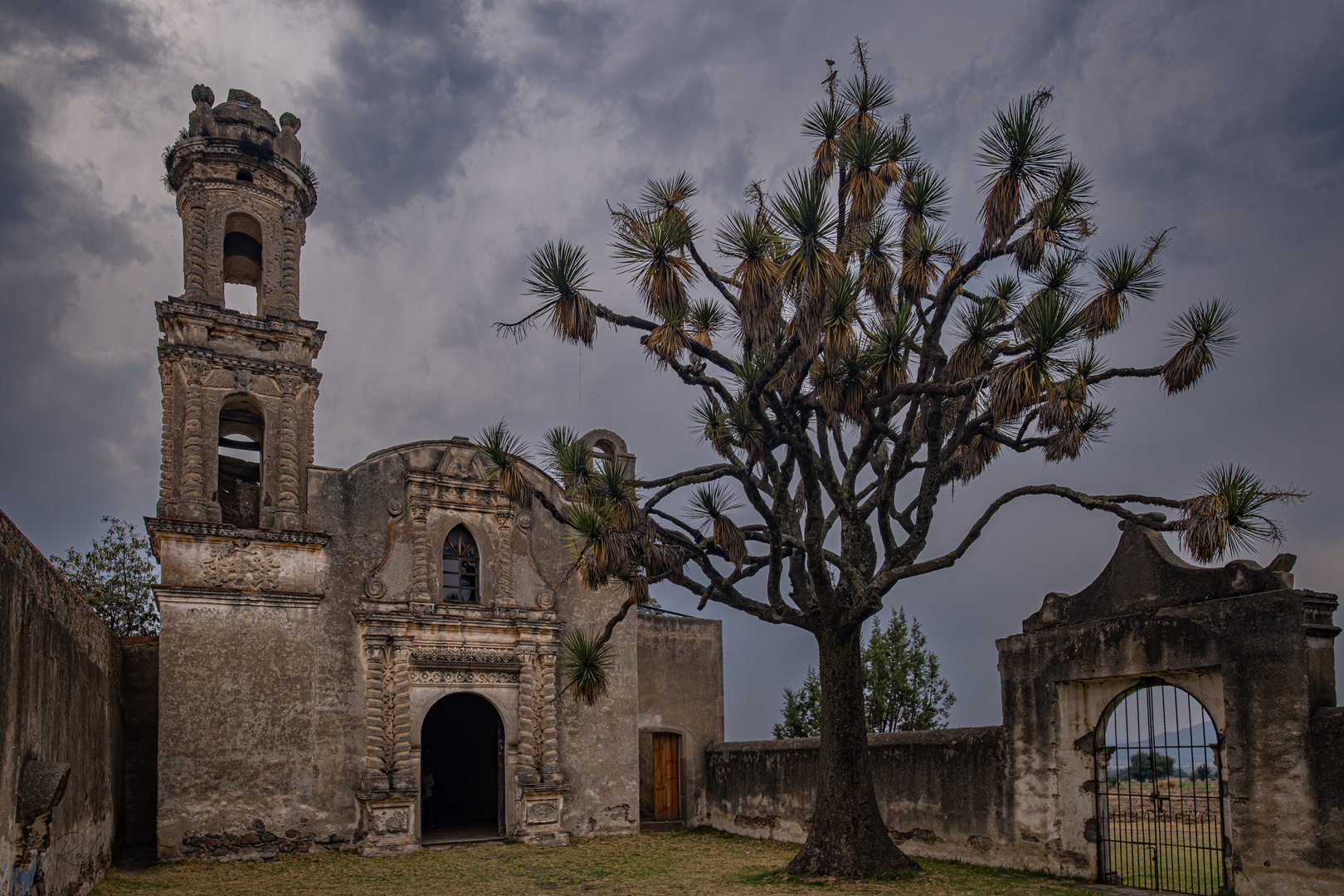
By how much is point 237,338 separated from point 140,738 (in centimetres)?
624

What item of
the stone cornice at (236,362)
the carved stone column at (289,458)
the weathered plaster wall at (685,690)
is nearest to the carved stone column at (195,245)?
the stone cornice at (236,362)

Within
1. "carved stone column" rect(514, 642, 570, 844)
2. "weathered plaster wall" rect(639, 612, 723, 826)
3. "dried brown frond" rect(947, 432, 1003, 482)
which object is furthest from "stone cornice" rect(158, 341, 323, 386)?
"dried brown frond" rect(947, 432, 1003, 482)

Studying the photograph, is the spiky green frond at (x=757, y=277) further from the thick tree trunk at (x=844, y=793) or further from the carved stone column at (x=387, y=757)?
the carved stone column at (x=387, y=757)

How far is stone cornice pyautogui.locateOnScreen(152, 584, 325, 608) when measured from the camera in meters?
14.2

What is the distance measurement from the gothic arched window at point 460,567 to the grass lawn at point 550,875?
3.95 metres

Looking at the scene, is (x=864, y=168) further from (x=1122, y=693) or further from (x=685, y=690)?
(x=685, y=690)

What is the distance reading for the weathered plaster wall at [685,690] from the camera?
18219mm

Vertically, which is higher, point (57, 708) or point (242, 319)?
point (242, 319)

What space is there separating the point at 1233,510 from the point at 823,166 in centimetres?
593

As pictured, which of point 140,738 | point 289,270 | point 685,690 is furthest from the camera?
point 685,690

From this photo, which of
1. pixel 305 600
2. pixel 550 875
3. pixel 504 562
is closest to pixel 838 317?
pixel 550 875

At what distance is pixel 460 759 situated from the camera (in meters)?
20.9

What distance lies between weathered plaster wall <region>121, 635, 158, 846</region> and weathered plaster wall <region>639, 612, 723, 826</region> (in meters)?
7.90

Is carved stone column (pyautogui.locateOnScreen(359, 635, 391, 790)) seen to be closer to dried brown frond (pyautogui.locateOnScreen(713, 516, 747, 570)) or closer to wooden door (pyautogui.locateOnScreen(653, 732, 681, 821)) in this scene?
wooden door (pyautogui.locateOnScreen(653, 732, 681, 821))
